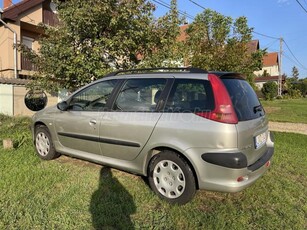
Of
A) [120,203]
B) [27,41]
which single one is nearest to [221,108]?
[120,203]

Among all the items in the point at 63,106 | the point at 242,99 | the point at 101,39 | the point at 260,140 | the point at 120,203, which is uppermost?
the point at 101,39

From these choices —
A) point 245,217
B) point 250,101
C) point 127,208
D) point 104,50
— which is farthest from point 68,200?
point 104,50

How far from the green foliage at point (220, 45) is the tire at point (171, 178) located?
27.5ft

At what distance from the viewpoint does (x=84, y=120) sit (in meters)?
4.38

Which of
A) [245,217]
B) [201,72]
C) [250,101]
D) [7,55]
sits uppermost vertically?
[7,55]

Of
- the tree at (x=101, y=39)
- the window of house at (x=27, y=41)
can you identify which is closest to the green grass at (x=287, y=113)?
the tree at (x=101, y=39)

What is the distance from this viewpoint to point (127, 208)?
3.40m

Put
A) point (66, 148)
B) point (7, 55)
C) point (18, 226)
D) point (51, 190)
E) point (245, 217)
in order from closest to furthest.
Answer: point (18, 226) → point (245, 217) → point (51, 190) → point (66, 148) → point (7, 55)

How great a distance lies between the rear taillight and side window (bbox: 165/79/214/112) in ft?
0.19

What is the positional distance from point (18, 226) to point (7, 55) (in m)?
13.6

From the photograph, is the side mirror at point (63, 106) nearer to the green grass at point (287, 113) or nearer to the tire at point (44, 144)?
the tire at point (44, 144)

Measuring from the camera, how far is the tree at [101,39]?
22.6 feet

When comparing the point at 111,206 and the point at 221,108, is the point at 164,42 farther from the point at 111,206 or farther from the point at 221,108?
the point at 111,206

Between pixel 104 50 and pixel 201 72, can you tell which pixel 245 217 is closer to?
pixel 201 72
